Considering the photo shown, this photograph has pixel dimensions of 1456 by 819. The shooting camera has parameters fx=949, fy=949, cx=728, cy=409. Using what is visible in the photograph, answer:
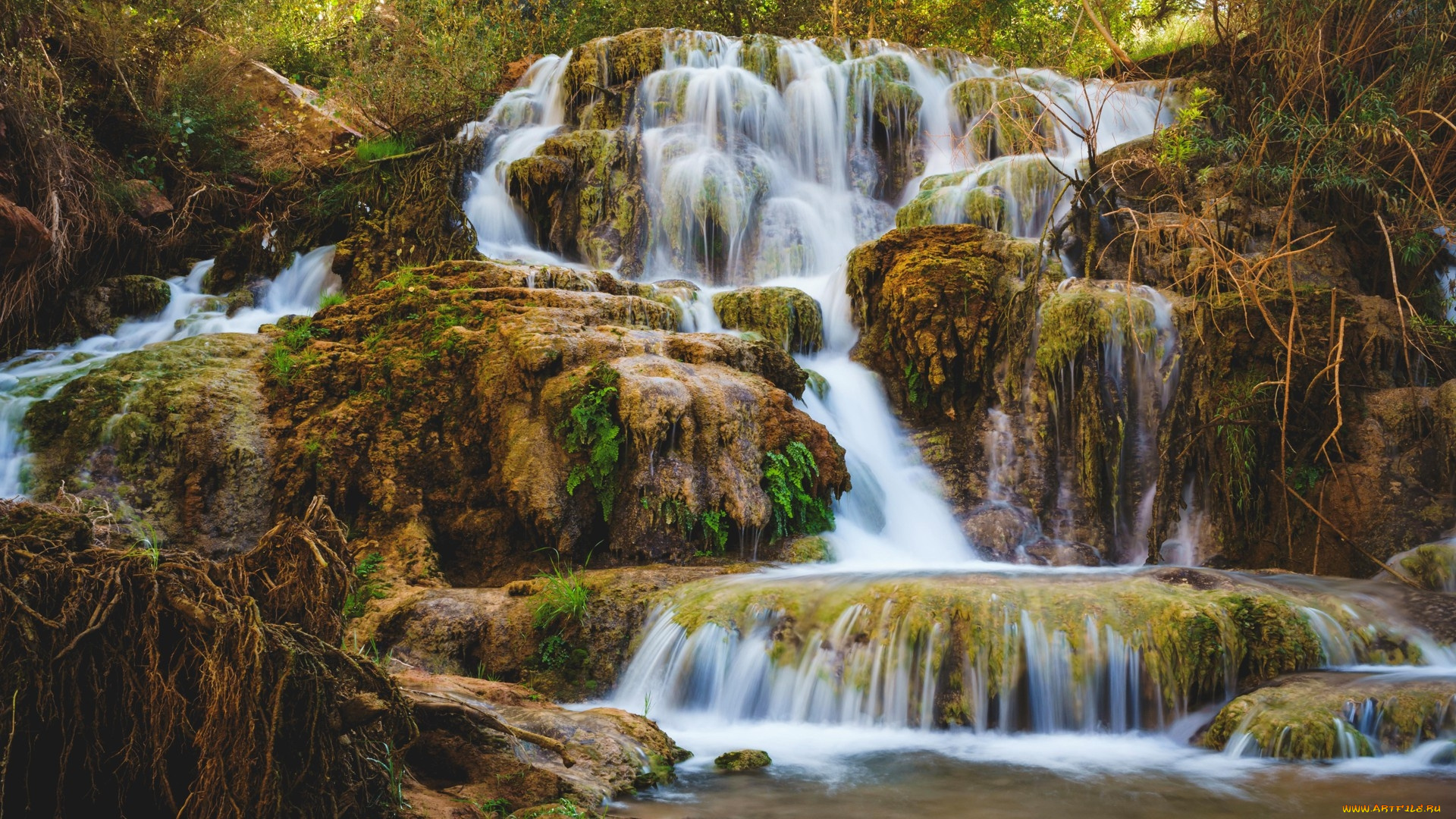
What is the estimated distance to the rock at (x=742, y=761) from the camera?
186 inches

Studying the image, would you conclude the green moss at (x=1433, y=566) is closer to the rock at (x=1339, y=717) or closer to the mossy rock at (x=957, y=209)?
the rock at (x=1339, y=717)

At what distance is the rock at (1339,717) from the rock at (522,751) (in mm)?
2996

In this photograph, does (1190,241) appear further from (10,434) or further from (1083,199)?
(10,434)

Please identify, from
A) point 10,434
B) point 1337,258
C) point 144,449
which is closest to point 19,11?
point 10,434

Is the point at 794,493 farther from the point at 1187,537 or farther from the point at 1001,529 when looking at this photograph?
the point at 1187,537

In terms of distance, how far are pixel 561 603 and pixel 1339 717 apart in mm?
4510

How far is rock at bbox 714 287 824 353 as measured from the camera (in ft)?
36.0

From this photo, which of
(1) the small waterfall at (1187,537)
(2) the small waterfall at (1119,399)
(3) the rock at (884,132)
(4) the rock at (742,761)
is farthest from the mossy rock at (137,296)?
(1) the small waterfall at (1187,537)

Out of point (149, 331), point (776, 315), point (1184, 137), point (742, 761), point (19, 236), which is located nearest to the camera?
point (742, 761)

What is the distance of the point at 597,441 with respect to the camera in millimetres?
7469

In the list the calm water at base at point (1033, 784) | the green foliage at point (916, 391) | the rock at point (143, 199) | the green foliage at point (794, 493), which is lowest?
the calm water at base at point (1033, 784)

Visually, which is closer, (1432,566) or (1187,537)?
(1432,566)

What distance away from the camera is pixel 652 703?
233 inches

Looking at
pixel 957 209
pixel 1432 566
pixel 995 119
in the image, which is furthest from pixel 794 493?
pixel 995 119
